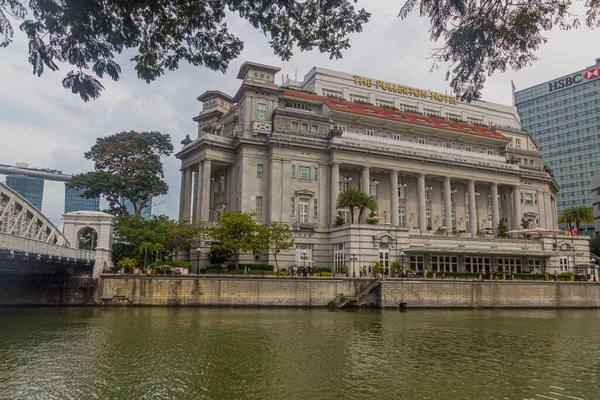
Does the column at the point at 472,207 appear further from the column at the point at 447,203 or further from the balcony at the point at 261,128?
A: the balcony at the point at 261,128

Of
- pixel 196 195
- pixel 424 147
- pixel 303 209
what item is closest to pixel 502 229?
pixel 424 147

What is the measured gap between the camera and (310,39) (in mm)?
14586

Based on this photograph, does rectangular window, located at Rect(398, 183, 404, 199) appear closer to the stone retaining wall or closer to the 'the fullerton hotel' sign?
the 'the fullerton hotel' sign

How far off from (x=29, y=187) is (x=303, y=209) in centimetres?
14170

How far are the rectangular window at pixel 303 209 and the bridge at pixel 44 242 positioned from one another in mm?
26132

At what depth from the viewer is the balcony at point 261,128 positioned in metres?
71.5

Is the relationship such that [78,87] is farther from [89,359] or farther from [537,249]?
[537,249]

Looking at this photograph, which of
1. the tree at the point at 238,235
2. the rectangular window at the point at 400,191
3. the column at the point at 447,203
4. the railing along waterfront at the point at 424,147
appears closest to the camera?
the tree at the point at 238,235

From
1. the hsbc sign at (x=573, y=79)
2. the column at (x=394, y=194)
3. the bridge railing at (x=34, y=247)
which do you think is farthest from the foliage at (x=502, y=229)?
the hsbc sign at (x=573, y=79)

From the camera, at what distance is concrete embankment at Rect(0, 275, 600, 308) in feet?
163

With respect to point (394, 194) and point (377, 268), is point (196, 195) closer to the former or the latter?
point (394, 194)

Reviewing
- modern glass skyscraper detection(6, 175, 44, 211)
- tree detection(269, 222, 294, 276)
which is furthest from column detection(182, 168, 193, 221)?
modern glass skyscraper detection(6, 175, 44, 211)

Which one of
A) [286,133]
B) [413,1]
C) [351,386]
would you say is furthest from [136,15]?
[286,133]

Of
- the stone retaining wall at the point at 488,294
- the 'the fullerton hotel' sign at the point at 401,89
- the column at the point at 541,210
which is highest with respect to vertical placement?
the 'the fullerton hotel' sign at the point at 401,89
